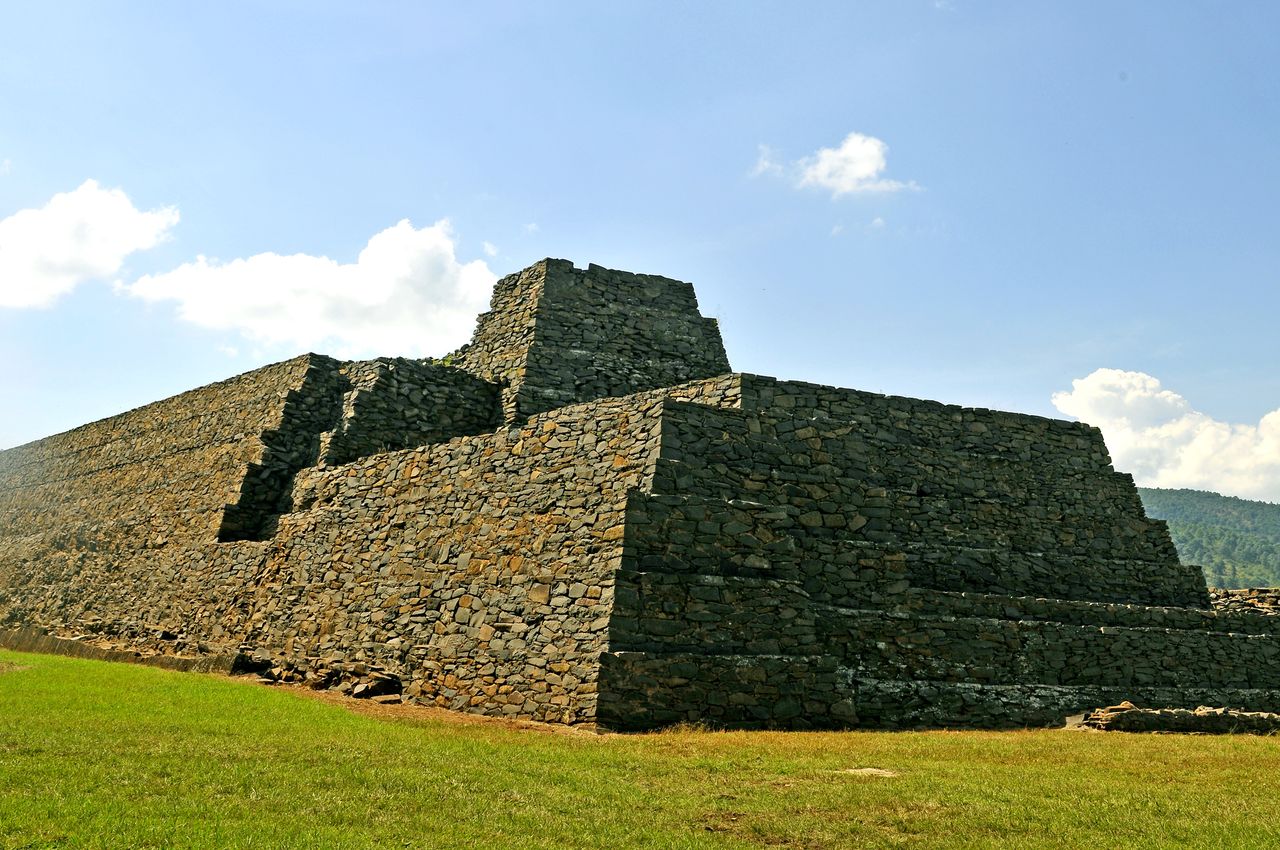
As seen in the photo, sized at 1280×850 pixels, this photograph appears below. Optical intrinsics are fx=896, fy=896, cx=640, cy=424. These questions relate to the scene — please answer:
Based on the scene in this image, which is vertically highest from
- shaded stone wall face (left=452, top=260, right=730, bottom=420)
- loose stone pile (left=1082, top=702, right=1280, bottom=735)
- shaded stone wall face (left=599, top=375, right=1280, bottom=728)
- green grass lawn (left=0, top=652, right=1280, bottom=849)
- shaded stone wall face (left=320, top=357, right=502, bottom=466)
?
shaded stone wall face (left=452, top=260, right=730, bottom=420)

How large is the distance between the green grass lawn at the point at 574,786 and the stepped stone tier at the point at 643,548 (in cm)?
180

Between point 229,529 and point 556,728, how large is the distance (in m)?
13.4

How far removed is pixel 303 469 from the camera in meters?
22.0

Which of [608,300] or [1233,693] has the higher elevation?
[608,300]

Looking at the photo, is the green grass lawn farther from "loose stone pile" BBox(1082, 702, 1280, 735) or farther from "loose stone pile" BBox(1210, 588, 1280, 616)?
"loose stone pile" BBox(1210, 588, 1280, 616)

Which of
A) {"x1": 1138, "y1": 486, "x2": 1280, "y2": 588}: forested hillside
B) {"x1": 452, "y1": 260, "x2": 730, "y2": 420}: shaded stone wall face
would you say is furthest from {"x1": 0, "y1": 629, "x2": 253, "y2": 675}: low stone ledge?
{"x1": 1138, "y1": 486, "x2": 1280, "y2": 588}: forested hillside

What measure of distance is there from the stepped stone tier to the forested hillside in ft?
309

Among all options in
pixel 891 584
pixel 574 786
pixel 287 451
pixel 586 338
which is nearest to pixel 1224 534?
pixel 586 338

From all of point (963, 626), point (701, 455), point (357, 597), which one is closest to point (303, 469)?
point (357, 597)

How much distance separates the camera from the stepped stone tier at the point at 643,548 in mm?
13859

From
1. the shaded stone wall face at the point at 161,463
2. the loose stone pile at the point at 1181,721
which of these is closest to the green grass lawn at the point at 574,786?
the loose stone pile at the point at 1181,721

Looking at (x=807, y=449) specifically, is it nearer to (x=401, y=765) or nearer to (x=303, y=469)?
(x=401, y=765)

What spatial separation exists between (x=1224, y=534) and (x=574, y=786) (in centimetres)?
15197

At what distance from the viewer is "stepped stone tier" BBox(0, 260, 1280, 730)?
45.5ft
